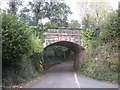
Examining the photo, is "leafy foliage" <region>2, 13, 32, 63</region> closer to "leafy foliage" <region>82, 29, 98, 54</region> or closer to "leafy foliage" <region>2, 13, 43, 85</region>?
"leafy foliage" <region>2, 13, 43, 85</region>

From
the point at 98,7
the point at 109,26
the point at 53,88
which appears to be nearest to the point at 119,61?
the point at 109,26

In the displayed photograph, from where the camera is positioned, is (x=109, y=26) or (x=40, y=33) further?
(x=40, y=33)

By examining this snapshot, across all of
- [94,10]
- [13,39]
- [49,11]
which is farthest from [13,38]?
[49,11]

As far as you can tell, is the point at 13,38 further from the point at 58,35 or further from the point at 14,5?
the point at 14,5

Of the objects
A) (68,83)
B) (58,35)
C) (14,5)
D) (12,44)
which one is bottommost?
(68,83)

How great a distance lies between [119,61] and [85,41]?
820 centimetres

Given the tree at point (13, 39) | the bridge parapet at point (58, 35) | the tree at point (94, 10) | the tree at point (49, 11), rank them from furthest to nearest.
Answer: the tree at point (49, 11)
the tree at point (94, 10)
the bridge parapet at point (58, 35)
the tree at point (13, 39)

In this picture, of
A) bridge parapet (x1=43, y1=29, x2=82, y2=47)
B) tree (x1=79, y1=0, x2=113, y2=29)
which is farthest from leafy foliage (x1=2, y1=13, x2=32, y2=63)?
tree (x1=79, y1=0, x2=113, y2=29)

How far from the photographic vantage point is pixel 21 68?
21094mm

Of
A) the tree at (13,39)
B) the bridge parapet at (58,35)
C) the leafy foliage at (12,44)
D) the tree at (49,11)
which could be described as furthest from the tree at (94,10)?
the tree at (13,39)

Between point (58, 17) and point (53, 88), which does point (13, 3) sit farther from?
point (53, 88)

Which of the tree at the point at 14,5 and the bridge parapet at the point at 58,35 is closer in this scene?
the bridge parapet at the point at 58,35

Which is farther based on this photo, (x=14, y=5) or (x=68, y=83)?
(x=14, y=5)

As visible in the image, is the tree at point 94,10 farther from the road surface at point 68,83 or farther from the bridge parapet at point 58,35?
the road surface at point 68,83
